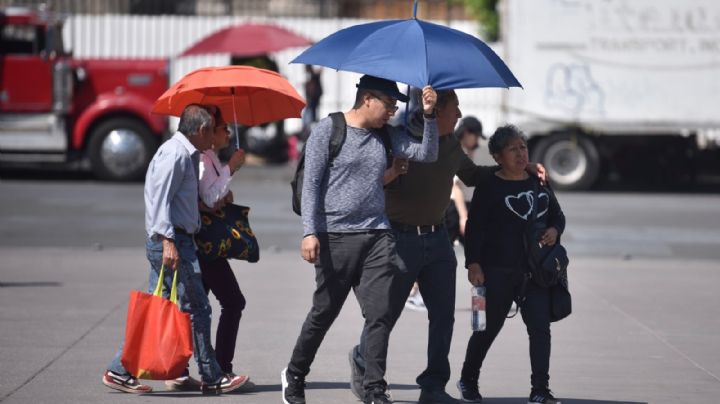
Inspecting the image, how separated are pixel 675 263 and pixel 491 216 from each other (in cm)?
677

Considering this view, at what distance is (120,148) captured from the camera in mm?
20453

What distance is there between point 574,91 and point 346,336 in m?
12.6

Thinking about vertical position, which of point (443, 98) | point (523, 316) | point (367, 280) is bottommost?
point (523, 316)

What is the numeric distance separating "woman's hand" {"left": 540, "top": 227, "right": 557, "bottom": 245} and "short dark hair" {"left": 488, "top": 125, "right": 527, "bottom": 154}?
473 millimetres

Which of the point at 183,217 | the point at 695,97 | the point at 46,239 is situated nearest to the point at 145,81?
the point at 46,239

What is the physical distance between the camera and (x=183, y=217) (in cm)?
673

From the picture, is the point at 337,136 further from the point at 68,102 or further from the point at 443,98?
the point at 68,102

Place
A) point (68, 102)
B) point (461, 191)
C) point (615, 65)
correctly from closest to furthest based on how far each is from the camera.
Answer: point (461, 191) < point (68, 102) < point (615, 65)

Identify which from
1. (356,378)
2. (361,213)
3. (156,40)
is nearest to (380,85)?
(361,213)

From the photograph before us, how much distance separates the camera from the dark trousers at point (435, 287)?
21.8 ft

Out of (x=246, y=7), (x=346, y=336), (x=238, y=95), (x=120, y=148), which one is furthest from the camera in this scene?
(x=246, y=7)

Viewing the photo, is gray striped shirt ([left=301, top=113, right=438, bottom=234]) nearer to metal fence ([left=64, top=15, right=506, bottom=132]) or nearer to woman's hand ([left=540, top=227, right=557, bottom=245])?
woman's hand ([left=540, top=227, right=557, bottom=245])

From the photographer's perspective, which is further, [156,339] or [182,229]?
[182,229]

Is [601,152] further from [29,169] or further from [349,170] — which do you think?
[349,170]
